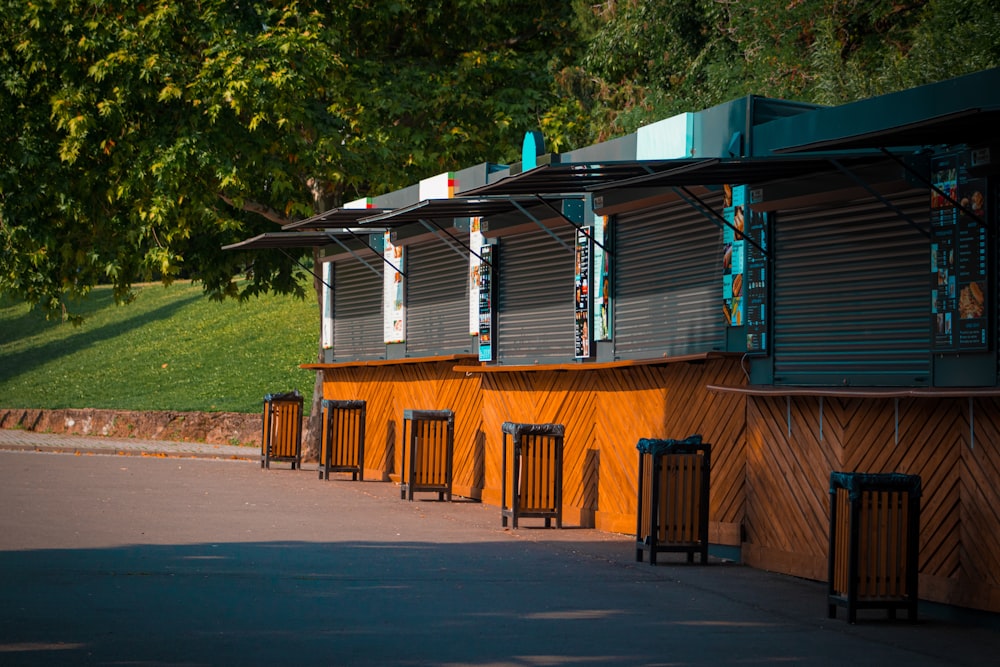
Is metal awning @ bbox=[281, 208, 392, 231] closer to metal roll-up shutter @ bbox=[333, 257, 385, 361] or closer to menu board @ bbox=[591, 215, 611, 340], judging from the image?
metal roll-up shutter @ bbox=[333, 257, 385, 361]

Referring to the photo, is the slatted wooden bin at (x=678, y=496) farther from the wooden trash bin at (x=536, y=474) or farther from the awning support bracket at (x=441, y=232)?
the awning support bracket at (x=441, y=232)

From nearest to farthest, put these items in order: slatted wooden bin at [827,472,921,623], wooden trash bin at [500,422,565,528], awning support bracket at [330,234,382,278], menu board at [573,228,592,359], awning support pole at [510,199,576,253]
Result: 1. slatted wooden bin at [827,472,921,623]
2. wooden trash bin at [500,422,565,528]
3. menu board at [573,228,592,359]
4. awning support pole at [510,199,576,253]
5. awning support bracket at [330,234,382,278]

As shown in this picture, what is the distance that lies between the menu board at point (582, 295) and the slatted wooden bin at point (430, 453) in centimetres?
313

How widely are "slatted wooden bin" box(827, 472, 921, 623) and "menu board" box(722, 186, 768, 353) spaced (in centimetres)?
316

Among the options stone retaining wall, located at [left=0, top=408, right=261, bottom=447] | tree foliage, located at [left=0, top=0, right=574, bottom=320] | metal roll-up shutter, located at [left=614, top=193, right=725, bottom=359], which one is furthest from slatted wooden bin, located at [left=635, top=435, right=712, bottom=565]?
stone retaining wall, located at [left=0, top=408, right=261, bottom=447]

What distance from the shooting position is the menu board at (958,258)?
33.3 feet

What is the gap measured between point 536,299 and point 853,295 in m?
6.40

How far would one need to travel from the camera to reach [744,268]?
13125 millimetres

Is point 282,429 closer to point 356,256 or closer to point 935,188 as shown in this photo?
point 356,256

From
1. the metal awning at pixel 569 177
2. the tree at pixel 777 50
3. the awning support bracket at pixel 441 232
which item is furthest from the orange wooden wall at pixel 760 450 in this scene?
the tree at pixel 777 50

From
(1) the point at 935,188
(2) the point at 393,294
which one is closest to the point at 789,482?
(1) the point at 935,188

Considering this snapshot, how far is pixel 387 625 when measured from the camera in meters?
9.02

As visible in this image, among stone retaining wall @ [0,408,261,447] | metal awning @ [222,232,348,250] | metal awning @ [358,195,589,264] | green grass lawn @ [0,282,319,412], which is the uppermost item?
metal awning @ [222,232,348,250]

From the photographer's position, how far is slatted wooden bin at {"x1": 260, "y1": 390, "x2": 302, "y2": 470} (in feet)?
78.9
